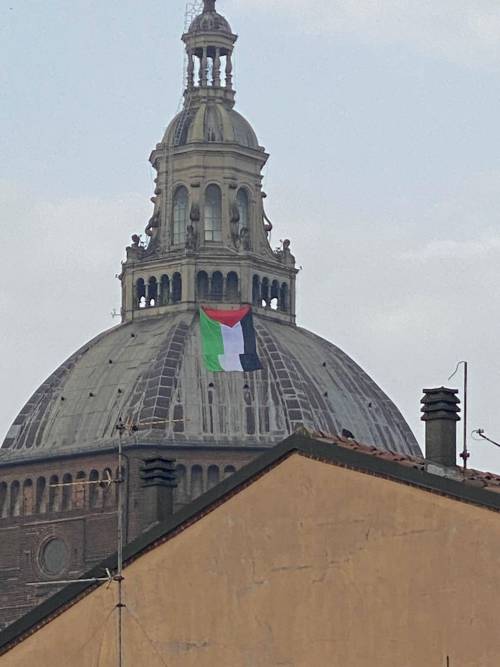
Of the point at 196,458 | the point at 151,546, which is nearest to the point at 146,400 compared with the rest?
the point at 196,458

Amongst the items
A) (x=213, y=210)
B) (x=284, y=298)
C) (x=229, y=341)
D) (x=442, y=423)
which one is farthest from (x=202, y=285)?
(x=442, y=423)

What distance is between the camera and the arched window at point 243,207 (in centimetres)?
15575

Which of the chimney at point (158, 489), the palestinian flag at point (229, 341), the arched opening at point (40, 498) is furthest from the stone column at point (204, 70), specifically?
the chimney at point (158, 489)

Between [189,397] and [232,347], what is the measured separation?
399 inches

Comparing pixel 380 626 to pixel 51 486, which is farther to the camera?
pixel 51 486

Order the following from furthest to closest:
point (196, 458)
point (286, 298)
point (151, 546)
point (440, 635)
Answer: point (286, 298) → point (196, 458) → point (151, 546) → point (440, 635)

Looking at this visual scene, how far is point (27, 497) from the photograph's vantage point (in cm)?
15000

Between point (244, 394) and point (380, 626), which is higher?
point (244, 394)

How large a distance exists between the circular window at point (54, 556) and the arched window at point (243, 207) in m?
16.8

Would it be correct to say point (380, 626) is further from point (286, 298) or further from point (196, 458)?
point (286, 298)

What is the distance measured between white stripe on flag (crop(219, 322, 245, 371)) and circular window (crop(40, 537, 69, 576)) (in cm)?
1332

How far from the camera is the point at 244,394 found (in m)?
148

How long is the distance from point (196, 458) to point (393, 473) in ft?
252

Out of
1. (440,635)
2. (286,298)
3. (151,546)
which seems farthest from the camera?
(286,298)
